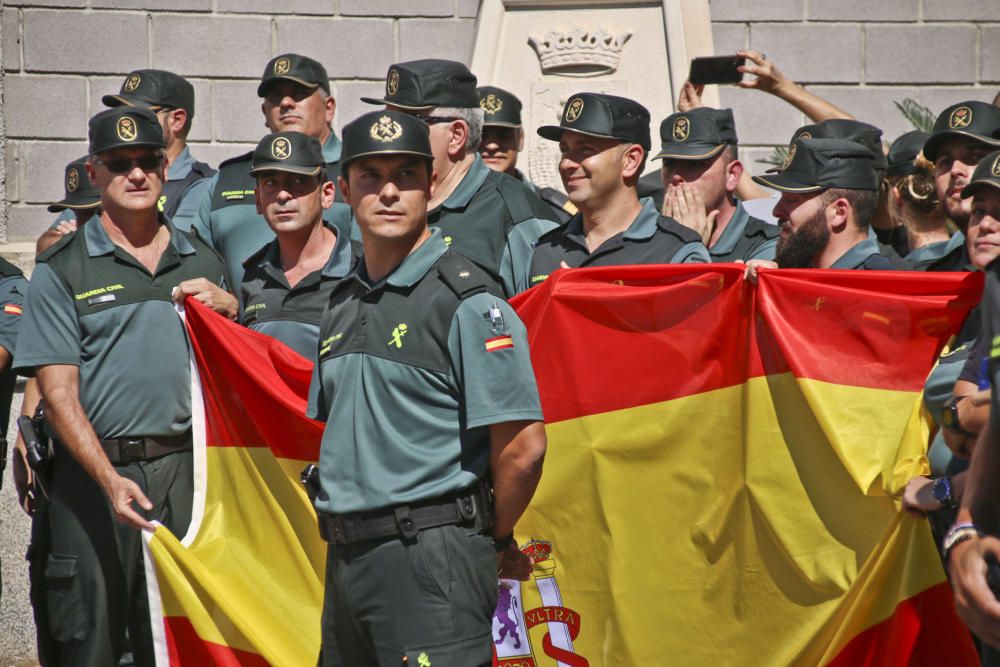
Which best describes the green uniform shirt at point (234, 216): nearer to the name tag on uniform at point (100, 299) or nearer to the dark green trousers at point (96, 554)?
the name tag on uniform at point (100, 299)

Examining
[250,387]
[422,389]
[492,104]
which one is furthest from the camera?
[492,104]

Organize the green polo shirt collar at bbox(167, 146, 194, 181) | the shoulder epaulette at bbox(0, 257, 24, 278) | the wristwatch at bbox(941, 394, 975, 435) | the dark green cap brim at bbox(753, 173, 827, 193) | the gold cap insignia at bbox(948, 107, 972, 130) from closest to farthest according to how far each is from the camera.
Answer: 1. the wristwatch at bbox(941, 394, 975, 435)
2. the gold cap insignia at bbox(948, 107, 972, 130)
3. the dark green cap brim at bbox(753, 173, 827, 193)
4. the shoulder epaulette at bbox(0, 257, 24, 278)
5. the green polo shirt collar at bbox(167, 146, 194, 181)

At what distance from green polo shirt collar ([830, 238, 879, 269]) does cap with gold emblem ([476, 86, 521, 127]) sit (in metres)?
2.49

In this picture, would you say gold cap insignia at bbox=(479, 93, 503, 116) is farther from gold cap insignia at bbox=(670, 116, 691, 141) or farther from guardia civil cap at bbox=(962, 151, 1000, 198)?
guardia civil cap at bbox=(962, 151, 1000, 198)

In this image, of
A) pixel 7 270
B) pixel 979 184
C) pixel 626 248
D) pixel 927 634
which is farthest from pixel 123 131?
pixel 927 634

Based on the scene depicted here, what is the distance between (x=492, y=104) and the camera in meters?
7.46

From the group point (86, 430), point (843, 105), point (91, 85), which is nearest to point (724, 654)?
point (86, 430)

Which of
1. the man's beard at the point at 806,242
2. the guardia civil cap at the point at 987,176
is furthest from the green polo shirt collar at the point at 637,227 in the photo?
the guardia civil cap at the point at 987,176

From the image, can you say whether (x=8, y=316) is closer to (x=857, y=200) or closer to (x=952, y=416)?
(x=857, y=200)

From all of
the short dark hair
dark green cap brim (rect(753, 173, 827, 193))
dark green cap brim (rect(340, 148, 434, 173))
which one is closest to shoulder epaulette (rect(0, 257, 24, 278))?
dark green cap brim (rect(340, 148, 434, 173))

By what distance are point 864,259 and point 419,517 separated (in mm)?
2377

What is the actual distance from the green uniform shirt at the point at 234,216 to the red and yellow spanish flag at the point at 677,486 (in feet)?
3.40

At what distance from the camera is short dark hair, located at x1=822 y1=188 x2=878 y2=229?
5539 millimetres

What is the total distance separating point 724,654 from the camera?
4785 mm
